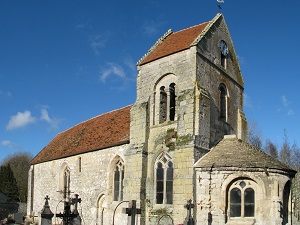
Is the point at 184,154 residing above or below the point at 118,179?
above

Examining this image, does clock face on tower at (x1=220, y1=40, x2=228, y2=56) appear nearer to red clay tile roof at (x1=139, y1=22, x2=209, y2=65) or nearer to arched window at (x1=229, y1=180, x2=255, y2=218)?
red clay tile roof at (x1=139, y1=22, x2=209, y2=65)

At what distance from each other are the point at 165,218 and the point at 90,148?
878 cm

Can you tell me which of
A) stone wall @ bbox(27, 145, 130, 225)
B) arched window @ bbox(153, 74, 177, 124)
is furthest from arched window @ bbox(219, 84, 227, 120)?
stone wall @ bbox(27, 145, 130, 225)

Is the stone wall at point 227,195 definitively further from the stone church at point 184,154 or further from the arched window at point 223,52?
the arched window at point 223,52

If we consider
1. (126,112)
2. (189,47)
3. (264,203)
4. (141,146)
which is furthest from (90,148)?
(264,203)

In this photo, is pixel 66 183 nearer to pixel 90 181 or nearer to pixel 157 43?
pixel 90 181

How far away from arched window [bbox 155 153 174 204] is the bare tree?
40.4m

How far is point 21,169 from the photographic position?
67.6 meters

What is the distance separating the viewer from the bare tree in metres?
57.0

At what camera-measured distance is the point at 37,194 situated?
3312 cm

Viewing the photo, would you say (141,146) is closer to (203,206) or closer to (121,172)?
(121,172)

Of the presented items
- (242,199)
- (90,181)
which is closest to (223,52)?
(242,199)

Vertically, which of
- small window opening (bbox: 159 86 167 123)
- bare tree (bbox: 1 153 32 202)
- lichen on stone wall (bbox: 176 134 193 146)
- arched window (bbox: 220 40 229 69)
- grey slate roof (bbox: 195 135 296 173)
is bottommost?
bare tree (bbox: 1 153 32 202)

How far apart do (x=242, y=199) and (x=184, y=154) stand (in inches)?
133
